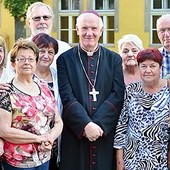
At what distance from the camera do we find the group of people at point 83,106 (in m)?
3.65

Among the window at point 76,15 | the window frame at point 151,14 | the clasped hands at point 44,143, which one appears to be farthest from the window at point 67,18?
the clasped hands at point 44,143

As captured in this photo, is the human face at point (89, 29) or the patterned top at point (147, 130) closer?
the patterned top at point (147, 130)

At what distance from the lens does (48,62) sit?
4176 millimetres

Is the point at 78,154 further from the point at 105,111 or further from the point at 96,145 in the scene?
the point at 105,111

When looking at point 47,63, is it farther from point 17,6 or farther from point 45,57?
point 17,6

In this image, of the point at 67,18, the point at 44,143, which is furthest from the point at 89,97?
the point at 67,18

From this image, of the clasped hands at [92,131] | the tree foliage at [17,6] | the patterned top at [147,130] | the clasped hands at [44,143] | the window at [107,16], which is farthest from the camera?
the window at [107,16]

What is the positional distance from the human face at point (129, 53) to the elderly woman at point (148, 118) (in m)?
0.52

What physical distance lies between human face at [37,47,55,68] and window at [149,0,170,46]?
12.8 meters

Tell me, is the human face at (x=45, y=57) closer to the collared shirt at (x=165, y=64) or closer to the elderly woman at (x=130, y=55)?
the elderly woman at (x=130, y=55)

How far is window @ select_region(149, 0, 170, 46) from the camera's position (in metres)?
16.8

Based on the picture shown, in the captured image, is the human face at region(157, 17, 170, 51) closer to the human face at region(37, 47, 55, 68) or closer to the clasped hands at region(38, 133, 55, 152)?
the human face at region(37, 47, 55, 68)

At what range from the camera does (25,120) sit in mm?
3617

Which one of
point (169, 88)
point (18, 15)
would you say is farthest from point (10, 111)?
point (18, 15)
